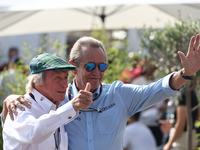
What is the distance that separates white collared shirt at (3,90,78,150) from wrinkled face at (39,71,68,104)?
47mm

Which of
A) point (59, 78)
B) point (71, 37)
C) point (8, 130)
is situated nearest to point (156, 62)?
point (59, 78)

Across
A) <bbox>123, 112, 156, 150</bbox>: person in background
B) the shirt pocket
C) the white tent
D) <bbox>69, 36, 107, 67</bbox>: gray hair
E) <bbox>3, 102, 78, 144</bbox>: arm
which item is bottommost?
<bbox>123, 112, 156, 150</bbox>: person in background

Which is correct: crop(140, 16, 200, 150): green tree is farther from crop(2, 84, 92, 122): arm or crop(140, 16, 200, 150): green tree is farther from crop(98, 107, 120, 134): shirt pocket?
crop(2, 84, 92, 122): arm

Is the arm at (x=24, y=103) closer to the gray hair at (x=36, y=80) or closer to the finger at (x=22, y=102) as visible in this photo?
the finger at (x=22, y=102)

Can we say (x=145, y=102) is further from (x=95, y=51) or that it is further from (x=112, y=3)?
(x=112, y=3)

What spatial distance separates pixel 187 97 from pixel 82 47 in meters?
2.19

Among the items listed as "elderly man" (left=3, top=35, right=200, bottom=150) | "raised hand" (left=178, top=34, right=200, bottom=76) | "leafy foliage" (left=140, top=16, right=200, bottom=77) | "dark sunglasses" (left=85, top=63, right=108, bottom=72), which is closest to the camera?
"raised hand" (left=178, top=34, right=200, bottom=76)

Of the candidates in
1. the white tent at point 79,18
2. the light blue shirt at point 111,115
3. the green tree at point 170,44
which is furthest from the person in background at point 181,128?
the light blue shirt at point 111,115

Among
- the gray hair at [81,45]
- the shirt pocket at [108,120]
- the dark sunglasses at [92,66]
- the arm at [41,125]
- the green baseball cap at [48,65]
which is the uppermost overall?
the gray hair at [81,45]

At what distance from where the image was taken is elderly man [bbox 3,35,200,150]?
2.54 metres

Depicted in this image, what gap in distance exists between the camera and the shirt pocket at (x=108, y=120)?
2.59 metres

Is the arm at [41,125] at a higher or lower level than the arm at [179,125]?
higher

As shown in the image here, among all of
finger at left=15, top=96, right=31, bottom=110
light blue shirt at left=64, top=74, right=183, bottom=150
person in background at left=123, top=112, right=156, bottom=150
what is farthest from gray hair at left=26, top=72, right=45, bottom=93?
person in background at left=123, top=112, right=156, bottom=150

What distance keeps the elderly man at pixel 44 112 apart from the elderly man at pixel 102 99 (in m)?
0.21
